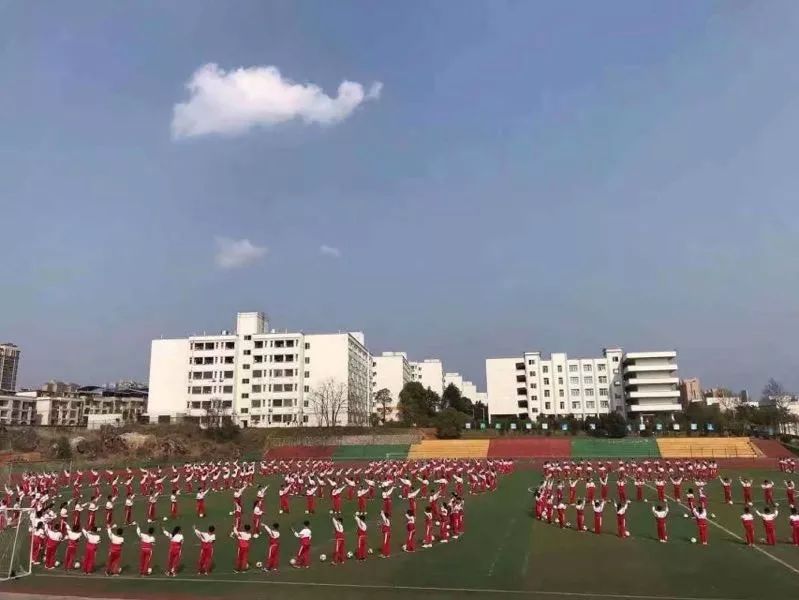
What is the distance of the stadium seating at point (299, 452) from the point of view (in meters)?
57.4

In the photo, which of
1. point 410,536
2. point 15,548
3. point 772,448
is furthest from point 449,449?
point 15,548

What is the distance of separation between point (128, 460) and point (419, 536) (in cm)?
3809

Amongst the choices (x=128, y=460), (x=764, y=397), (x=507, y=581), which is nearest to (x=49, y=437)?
(x=128, y=460)

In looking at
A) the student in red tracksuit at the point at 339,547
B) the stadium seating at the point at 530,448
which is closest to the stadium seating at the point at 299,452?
the stadium seating at the point at 530,448

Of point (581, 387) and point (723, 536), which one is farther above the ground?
point (581, 387)

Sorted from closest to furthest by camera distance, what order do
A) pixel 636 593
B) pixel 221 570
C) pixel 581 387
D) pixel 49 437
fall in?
pixel 636 593 → pixel 221 570 → pixel 49 437 → pixel 581 387

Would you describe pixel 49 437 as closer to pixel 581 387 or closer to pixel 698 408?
pixel 581 387

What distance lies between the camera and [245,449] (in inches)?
2415

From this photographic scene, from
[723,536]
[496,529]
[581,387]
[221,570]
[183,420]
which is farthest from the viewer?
[581,387]

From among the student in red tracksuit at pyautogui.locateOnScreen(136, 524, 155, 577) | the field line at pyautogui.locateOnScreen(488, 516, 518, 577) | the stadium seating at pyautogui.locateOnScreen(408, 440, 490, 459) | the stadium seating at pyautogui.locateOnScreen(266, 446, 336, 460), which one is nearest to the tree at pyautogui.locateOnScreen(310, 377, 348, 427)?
the stadium seating at pyautogui.locateOnScreen(266, 446, 336, 460)

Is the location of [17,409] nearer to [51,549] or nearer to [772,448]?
[51,549]

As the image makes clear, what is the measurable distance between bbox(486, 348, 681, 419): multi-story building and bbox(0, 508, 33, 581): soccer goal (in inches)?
3306

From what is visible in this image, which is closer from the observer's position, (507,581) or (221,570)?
(507,581)

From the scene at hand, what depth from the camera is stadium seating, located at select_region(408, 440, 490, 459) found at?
5806 cm
